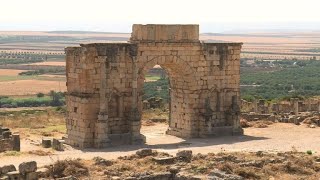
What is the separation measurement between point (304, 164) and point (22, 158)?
29.2 feet

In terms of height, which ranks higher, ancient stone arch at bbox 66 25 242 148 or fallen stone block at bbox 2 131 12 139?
ancient stone arch at bbox 66 25 242 148

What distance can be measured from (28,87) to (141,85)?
53458mm

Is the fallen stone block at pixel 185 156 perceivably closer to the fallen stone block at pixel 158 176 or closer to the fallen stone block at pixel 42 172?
the fallen stone block at pixel 158 176

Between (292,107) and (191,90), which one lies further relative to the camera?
(292,107)

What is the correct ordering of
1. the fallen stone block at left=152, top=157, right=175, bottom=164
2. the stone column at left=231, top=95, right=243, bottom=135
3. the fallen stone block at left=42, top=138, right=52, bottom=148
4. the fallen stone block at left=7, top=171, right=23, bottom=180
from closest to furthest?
the fallen stone block at left=7, top=171, right=23, bottom=180 < the fallen stone block at left=152, top=157, right=175, bottom=164 < the fallen stone block at left=42, top=138, right=52, bottom=148 < the stone column at left=231, top=95, right=243, bottom=135

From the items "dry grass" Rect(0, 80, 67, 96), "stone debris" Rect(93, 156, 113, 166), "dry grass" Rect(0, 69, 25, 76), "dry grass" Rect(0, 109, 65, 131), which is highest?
"stone debris" Rect(93, 156, 113, 166)

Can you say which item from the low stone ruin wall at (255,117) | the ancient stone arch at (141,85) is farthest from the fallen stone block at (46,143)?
the low stone ruin wall at (255,117)

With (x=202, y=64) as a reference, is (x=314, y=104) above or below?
below

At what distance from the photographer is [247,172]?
19.0 metres

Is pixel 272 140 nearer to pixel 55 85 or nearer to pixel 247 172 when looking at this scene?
pixel 247 172

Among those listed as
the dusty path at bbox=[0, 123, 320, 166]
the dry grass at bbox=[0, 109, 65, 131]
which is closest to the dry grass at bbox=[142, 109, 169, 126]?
the dusty path at bbox=[0, 123, 320, 166]

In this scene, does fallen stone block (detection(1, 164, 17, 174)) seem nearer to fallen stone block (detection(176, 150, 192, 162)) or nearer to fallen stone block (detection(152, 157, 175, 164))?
fallen stone block (detection(152, 157, 175, 164))

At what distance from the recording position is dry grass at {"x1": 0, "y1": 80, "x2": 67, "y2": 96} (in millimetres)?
73188

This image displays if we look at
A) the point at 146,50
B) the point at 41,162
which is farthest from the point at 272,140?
the point at 41,162
